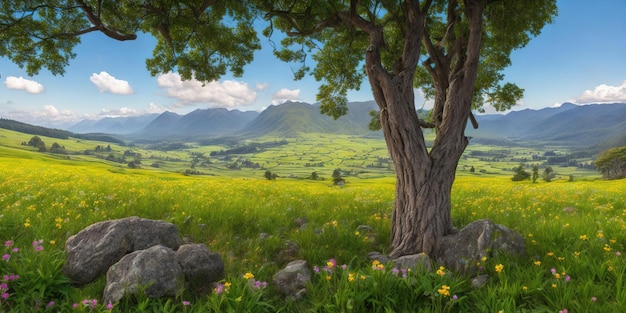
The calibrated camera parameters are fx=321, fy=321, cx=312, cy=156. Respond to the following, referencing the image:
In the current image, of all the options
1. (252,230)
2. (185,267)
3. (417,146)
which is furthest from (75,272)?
(417,146)

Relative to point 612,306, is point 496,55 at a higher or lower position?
higher

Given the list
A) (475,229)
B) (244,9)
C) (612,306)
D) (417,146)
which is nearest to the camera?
(612,306)

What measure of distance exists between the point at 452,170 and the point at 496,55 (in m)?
8.55

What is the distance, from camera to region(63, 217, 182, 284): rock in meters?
5.83

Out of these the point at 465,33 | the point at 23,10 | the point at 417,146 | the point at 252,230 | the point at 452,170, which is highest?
the point at 23,10

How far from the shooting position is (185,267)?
5.83 metres

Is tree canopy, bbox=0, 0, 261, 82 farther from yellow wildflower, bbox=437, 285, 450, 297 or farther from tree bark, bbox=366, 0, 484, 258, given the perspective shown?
yellow wildflower, bbox=437, 285, 450, 297

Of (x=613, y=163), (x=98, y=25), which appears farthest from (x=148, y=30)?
(x=613, y=163)

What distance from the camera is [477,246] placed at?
6.69 m

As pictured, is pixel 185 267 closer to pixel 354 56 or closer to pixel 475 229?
pixel 475 229

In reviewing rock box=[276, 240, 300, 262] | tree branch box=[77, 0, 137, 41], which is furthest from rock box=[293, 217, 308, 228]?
tree branch box=[77, 0, 137, 41]

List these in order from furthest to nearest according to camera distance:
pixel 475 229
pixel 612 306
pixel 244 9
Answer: pixel 244 9 → pixel 475 229 → pixel 612 306

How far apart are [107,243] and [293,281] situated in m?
3.76

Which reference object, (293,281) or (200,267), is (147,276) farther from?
(293,281)
